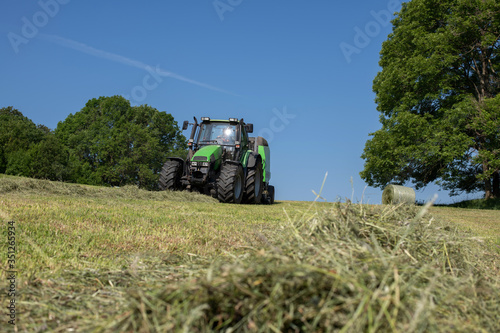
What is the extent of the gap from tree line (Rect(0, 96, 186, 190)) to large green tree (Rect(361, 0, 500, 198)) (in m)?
21.9

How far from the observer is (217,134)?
→ 13.6 metres

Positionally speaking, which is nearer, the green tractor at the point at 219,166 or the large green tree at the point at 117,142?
the green tractor at the point at 219,166

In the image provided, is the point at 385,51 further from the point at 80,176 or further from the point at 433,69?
the point at 80,176

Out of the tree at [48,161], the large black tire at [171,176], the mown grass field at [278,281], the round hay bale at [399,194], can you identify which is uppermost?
the tree at [48,161]

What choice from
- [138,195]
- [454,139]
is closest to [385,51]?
[454,139]

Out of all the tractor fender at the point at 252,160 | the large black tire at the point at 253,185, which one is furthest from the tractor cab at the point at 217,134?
the large black tire at the point at 253,185

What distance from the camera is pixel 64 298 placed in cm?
228

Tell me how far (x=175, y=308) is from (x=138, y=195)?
404 inches

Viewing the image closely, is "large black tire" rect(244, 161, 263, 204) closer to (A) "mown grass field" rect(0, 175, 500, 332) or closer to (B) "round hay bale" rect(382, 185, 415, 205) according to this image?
(B) "round hay bale" rect(382, 185, 415, 205)

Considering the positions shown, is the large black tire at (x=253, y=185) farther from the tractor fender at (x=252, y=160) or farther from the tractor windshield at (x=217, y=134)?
the tractor windshield at (x=217, y=134)

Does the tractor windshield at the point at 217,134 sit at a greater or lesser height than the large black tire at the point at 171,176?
greater

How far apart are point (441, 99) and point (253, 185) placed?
12.9m

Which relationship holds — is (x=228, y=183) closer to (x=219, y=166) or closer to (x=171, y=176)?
(x=219, y=166)

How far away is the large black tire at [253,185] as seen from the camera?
13391 mm
